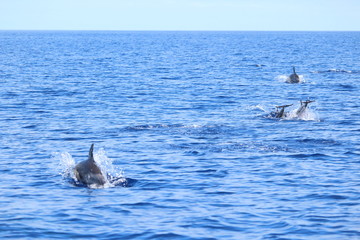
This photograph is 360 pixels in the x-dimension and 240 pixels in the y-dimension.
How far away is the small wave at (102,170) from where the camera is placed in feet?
75.3

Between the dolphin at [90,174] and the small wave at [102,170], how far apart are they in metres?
0.16

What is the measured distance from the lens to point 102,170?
23.4 m

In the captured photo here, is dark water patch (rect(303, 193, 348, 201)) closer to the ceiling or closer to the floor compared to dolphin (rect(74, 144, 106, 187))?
closer to the floor

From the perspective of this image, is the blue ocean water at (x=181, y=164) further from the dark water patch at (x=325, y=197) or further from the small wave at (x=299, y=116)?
the small wave at (x=299, y=116)

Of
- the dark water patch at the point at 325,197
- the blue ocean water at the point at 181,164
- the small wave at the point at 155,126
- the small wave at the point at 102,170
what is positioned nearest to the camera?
the blue ocean water at the point at 181,164

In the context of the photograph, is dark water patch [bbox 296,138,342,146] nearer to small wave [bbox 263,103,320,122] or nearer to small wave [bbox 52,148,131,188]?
small wave [bbox 263,103,320,122]

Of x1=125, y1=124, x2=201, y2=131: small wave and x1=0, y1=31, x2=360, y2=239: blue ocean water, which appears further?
x1=125, y1=124, x2=201, y2=131: small wave

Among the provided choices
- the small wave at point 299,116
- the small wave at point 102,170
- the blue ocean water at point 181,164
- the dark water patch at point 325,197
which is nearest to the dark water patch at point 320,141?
the blue ocean water at point 181,164

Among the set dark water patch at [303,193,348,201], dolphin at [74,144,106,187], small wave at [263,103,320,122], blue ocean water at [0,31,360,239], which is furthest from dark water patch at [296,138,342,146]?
dolphin at [74,144,106,187]

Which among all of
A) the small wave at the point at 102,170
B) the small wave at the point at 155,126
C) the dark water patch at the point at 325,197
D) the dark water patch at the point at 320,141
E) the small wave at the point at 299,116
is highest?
the small wave at the point at 299,116

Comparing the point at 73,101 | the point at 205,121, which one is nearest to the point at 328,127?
the point at 205,121

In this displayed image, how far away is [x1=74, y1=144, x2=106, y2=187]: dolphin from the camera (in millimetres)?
22511

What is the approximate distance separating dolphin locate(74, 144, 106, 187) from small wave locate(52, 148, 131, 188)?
0.53ft

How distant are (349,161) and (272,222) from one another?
8.89 meters
